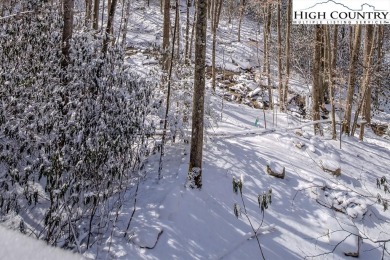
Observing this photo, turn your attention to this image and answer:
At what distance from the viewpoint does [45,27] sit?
23.9 feet

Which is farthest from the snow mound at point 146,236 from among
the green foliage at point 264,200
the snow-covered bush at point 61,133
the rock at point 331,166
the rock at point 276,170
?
the rock at point 331,166

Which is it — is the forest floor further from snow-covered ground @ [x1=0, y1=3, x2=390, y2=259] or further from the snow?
the snow

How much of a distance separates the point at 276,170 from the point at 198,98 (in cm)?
256

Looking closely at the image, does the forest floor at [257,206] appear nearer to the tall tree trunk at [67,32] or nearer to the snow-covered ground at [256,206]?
the snow-covered ground at [256,206]

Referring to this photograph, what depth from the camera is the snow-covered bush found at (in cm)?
512

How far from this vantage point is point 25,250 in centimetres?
101

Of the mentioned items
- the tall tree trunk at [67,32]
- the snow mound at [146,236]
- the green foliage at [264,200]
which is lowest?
the snow mound at [146,236]

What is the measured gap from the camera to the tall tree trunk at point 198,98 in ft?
19.2

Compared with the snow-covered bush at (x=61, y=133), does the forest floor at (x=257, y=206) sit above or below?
below

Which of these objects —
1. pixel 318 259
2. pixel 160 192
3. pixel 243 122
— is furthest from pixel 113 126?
pixel 243 122

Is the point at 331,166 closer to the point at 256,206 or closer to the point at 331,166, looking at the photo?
the point at 331,166

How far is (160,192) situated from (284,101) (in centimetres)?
1101

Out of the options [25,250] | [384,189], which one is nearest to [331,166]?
[384,189]

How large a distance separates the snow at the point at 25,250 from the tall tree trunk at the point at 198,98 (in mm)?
5186
